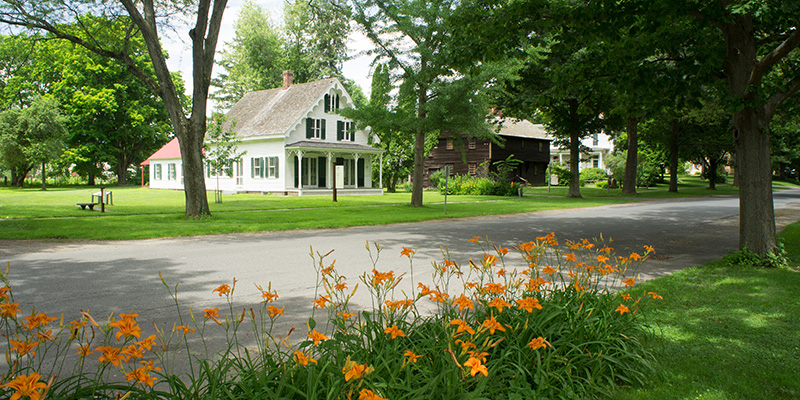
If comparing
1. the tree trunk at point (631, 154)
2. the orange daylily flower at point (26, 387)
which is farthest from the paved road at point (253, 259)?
the tree trunk at point (631, 154)

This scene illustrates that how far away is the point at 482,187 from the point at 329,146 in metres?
11.4

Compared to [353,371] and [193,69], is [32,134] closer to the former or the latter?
[193,69]

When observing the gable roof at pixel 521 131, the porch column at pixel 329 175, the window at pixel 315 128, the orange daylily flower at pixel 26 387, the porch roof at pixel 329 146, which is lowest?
the orange daylily flower at pixel 26 387

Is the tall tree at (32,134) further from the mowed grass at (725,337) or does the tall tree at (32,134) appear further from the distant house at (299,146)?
the mowed grass at (725,337)

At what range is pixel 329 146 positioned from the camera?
116ft

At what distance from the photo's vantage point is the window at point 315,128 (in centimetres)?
3547

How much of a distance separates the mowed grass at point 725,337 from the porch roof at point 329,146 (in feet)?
93.1

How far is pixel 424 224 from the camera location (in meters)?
16.3

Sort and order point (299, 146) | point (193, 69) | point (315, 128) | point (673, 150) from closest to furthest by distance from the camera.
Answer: point (193, 69)
point (299, 146)
point (315, 128)
point (673, 150)

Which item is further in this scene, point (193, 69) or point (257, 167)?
point (257, 167)

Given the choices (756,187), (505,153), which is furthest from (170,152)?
(756,187)

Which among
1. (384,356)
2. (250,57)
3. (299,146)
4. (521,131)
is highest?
(250,57)

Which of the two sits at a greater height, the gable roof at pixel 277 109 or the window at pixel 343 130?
Result: the gable roof at pixel 277 109

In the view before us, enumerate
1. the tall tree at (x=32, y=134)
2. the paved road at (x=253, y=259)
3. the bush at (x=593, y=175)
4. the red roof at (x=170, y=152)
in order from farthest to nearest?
the bush at (x=593, y=175) → the red roof at (x=170, y=152) → the tall tree at (x=32, y=134) → the paved road at (x=253, y=259)
